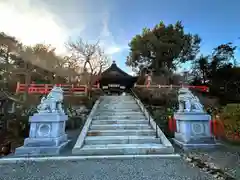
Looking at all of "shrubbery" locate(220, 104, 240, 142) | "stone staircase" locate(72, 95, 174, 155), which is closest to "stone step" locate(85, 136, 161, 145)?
"stone staircase" locate(72, 95, 174, 155)

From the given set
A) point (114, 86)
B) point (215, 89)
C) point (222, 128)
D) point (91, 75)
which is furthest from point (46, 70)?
point (215, 89)

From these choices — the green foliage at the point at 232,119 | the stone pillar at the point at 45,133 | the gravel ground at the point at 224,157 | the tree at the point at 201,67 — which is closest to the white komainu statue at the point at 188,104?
the green foliage at the point at 232,119

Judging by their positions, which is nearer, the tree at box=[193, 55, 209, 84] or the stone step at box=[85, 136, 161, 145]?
the stone step at box=[85, 136, 161, 145]

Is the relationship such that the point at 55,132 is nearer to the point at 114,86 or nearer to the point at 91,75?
the point at 91,75

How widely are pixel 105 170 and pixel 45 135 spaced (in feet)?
7.88

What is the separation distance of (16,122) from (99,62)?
10.9 metres

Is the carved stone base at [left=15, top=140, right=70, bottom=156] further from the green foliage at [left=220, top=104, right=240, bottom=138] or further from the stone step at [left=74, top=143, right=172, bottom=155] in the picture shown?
the green foliage at [left=220, top=104, right=240, bottom=138]

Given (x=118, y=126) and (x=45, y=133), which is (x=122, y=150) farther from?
(x=45, y=133)

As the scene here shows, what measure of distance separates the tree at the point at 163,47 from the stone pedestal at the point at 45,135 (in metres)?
14.8

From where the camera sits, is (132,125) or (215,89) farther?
(215,89)

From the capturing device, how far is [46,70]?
50.6 ft

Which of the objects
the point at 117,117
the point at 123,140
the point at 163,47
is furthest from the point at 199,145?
the point at 163,47

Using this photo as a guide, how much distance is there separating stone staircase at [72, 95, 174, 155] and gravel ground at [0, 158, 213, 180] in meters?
0.56

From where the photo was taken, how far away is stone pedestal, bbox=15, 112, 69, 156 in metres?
4.38
